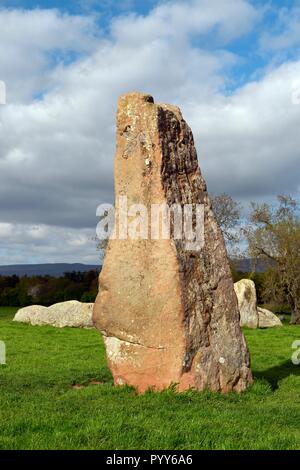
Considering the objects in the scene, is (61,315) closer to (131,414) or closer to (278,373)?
(278,373)

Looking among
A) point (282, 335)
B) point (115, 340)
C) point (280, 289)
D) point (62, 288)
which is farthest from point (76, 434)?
point (62, 288)

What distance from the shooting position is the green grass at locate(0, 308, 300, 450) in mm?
7270

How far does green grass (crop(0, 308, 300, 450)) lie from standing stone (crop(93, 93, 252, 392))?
1.62 ft

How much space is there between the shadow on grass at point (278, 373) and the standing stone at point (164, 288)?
237 cm

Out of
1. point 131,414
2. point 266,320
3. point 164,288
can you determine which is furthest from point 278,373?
point 266,320

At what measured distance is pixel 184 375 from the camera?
10281mm

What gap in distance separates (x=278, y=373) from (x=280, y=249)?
2416 cm

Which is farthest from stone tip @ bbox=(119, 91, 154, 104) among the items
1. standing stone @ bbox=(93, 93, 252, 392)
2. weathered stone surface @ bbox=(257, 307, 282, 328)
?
weathered stone surface @ bbox=(257, 307, 282, 328)

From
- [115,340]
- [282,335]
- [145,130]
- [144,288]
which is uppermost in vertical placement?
[145,130]

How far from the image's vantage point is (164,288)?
10.5m

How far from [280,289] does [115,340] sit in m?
28.3

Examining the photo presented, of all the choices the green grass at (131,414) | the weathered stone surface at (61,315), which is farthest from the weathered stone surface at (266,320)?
the green grass at (131,414)
